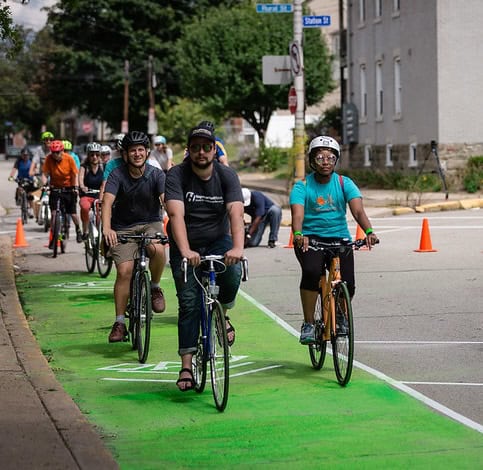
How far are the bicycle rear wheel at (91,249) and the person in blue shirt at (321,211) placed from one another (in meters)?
7.71

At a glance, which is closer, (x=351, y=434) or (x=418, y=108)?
(x=351, y=434)

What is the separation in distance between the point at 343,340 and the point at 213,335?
45.5 inches

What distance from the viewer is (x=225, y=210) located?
8.94 m

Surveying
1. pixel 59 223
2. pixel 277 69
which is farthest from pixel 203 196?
pixel 277 69

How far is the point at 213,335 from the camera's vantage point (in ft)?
28.1

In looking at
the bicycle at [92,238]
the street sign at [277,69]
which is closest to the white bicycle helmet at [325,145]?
the bicycle at [92,238]

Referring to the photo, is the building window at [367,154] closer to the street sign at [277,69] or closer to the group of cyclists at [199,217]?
the street sign at [277,69]

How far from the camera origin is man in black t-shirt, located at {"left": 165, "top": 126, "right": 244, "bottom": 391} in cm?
875

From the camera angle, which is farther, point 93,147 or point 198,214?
point 93,147

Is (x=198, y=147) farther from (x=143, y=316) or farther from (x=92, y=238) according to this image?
(x=92, y=238)

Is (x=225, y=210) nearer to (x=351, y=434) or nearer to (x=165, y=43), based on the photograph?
(x=351, y=434)

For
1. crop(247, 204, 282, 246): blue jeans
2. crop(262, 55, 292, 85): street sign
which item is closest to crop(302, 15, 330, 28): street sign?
crop(262, 55, 292, 85): street sign

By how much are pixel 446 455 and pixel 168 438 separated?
1.69 m

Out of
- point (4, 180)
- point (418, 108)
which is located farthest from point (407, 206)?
point (4, 180)
